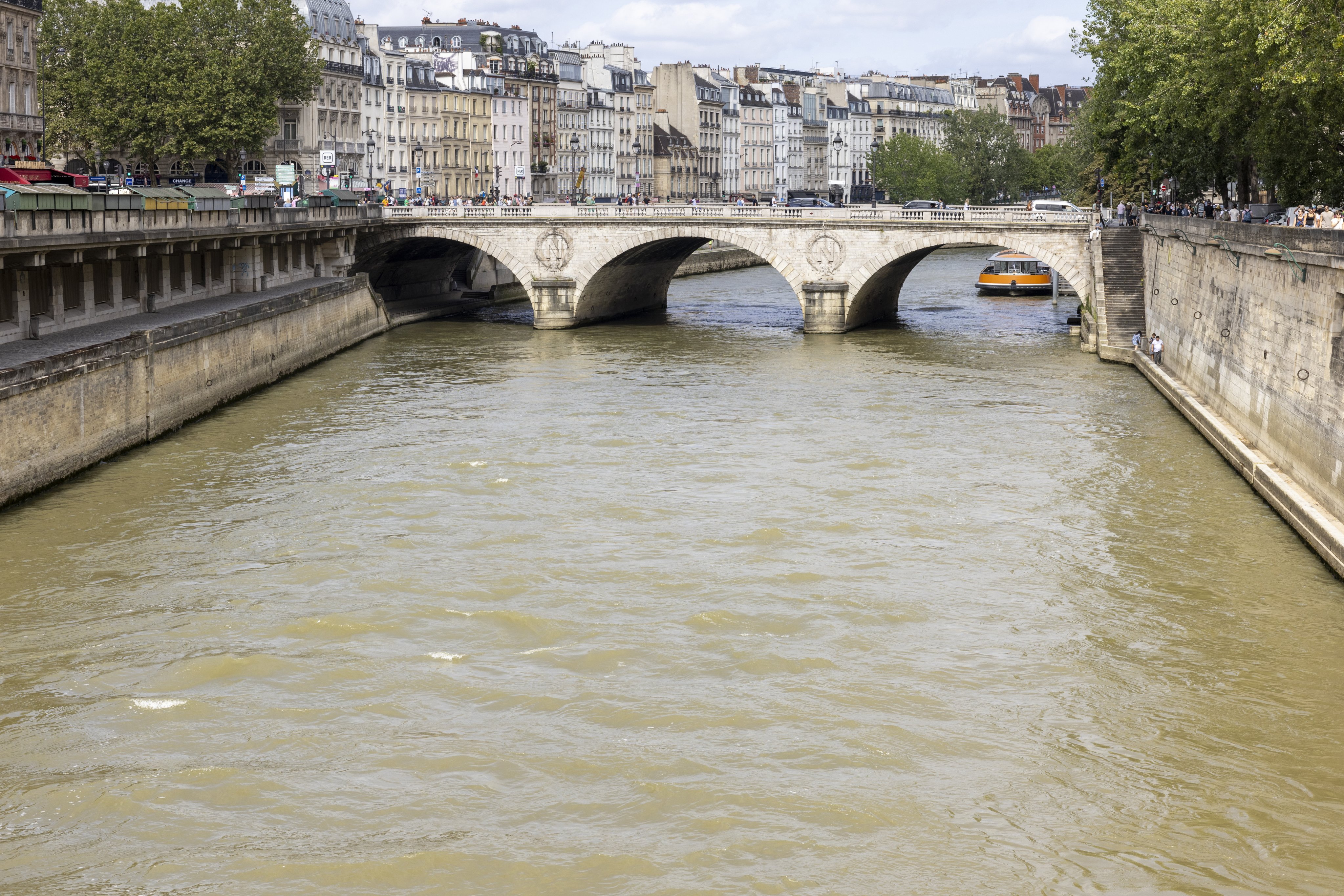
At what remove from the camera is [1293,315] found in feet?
89.0

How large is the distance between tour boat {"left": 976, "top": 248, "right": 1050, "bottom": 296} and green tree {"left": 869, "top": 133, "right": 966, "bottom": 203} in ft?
172

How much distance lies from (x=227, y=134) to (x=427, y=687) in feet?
173

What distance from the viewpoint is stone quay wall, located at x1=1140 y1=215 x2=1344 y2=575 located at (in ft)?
78.8

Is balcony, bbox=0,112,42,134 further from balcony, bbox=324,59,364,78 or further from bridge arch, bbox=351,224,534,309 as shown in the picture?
balcony, bbox=324,59,364,78

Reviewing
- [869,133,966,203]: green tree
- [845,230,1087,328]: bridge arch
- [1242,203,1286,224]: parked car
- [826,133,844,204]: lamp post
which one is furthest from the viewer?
[826,133,844,204]: lamp post

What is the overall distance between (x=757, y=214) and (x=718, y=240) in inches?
63.2

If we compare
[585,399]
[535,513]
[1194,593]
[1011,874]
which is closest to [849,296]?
[585,399]

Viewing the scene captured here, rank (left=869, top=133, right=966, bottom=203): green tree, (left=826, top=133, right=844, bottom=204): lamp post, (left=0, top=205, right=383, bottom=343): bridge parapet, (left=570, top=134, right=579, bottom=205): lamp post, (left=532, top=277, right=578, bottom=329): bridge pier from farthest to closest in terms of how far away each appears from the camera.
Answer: (left=826, top=133, right=844, bottom=204): lamp post
(left=869, top=133, right=966, bottom=203): green tree
(left=570, top=134, right=579, bottom=205): lamp post
(left=532, top=277, right=578, bottom=329): bridge pier
(left=0, top=205, right=383, bottom=343): bridge parapet

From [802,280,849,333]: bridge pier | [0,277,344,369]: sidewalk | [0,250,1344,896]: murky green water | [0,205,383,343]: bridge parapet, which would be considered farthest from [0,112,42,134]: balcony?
[0,250,1344,896]: murky green water

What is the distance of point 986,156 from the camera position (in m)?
130

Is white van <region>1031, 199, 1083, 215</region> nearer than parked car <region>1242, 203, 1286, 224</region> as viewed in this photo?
No

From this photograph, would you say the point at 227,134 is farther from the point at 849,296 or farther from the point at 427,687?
the point at 427,687

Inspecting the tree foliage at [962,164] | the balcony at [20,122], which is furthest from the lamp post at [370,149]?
the tree foliage at [962,164]

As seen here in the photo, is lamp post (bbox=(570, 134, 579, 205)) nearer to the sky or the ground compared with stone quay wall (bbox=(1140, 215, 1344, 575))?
nearer to the sky
